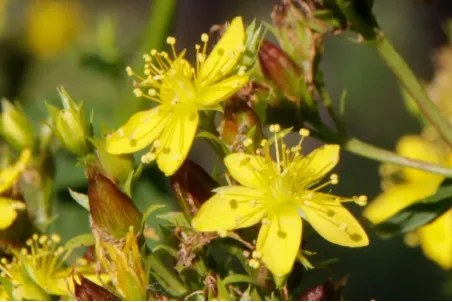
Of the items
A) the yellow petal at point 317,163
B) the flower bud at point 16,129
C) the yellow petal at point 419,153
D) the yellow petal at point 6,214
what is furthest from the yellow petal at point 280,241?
the yellow petal at point 419,153

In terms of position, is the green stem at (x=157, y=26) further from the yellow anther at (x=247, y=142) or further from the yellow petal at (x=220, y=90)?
the yellow anther at (x=247, y=142)

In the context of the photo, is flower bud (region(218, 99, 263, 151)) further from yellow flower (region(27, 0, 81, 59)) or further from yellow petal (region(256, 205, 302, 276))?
yellow flower (region(27, 0, 81, 59))

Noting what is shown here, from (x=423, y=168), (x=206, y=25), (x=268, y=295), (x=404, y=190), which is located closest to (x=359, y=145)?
(x=423, y=168)

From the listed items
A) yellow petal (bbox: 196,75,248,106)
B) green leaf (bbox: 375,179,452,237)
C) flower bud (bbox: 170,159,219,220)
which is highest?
yellow petal (bbox: 196,75,248,106)

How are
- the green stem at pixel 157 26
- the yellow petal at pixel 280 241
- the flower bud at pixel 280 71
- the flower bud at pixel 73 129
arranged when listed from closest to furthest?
the yellow petal at pixel 280 241
the flower bud at pixel 73 129
the flower bud at pixel 280 71
the green stem at pixel 157 26

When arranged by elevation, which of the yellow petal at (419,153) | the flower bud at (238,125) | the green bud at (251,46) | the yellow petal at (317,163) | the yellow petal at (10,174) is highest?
the green bud at (251,46)

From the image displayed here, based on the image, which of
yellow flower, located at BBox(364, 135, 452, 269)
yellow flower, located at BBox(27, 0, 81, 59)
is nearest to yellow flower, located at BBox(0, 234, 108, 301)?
yellow flower, located at BBox(364, 135, 452, 269)

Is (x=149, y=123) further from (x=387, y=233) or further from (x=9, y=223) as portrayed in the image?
(x=387, y=233)
